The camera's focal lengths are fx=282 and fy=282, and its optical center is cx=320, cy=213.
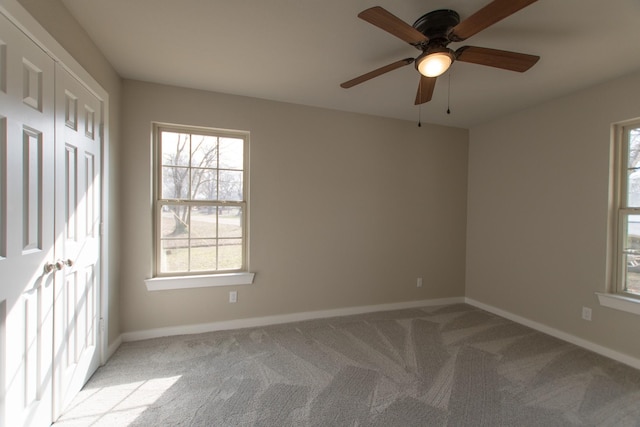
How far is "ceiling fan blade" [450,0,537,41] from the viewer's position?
1.20m

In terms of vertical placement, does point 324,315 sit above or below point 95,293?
below

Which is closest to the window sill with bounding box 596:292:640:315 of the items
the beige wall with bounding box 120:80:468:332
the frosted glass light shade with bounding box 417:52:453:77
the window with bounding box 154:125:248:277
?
the beige wall with bounding box 120:80:468:332

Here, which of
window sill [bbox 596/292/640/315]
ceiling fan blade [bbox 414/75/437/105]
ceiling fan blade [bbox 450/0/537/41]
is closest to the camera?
ceiling fan blade [bbox 450/0/537/41]

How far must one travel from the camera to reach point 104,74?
222 centimetres

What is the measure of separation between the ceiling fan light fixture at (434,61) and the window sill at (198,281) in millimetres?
2409

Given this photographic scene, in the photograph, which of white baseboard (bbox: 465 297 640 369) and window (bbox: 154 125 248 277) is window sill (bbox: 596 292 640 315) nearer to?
white baseboard (bbox: 465 297 640 369)

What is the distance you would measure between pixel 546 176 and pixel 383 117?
6.18 ft

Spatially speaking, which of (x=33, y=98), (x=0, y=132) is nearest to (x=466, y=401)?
(x=0, y=132)

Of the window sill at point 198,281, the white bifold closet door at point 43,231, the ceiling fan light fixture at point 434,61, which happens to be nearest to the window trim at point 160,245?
the window sill at point 198,281

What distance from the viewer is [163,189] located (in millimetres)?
2801

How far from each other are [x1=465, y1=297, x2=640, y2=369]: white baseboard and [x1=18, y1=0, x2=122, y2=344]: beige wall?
414cm

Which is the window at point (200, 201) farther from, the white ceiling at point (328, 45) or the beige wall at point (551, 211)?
the beige wall at point (551, 211)

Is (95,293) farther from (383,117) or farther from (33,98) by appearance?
(383,117)

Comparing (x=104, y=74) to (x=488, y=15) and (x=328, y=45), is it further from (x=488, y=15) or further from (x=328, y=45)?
(x=488, y=15)
